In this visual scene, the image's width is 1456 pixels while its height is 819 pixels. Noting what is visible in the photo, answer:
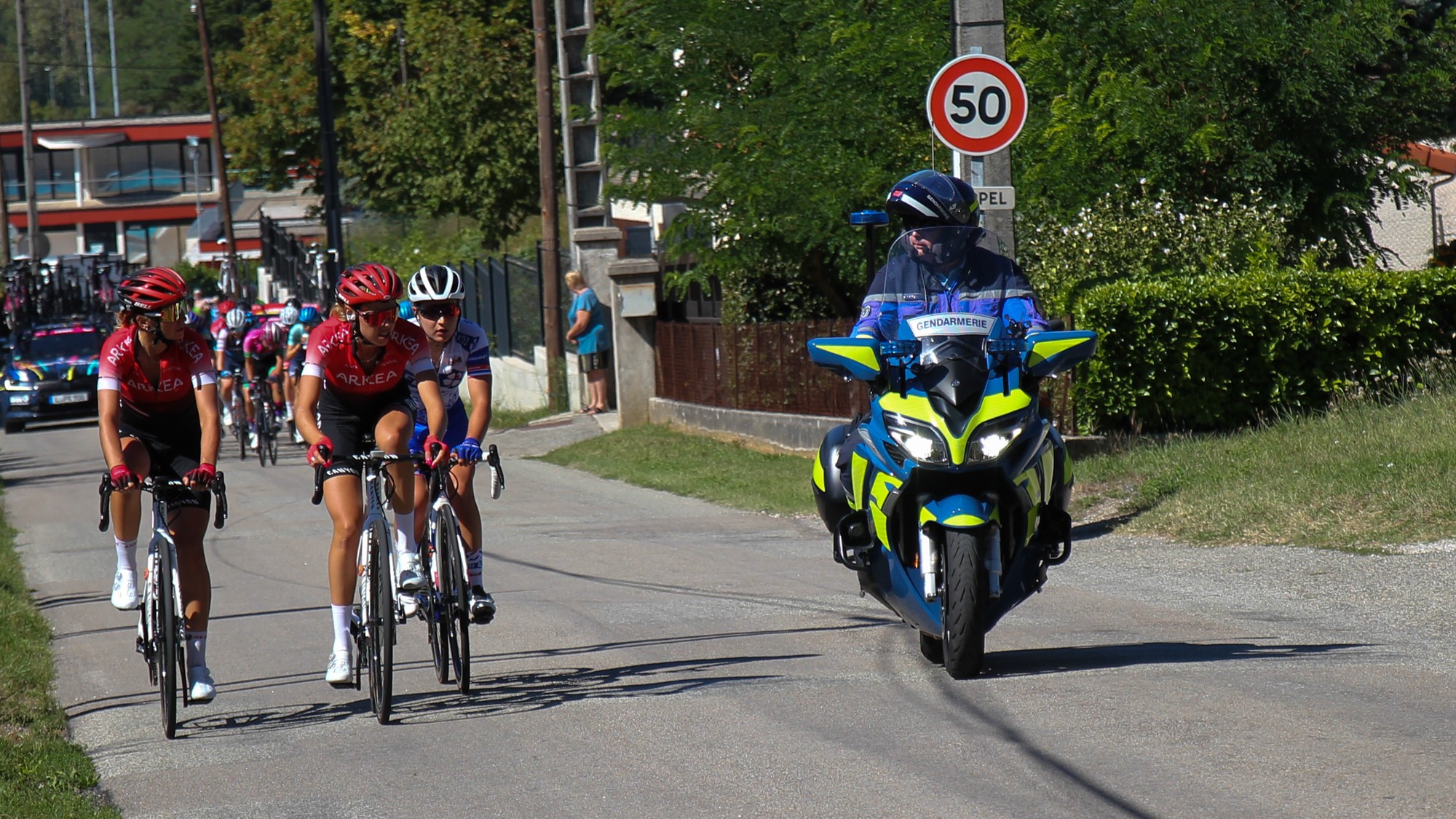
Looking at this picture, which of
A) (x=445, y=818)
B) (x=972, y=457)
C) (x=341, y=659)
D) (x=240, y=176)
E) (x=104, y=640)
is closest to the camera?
Answer: (x=445, y=818)

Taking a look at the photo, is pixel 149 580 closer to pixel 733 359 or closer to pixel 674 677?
pixel 674 677

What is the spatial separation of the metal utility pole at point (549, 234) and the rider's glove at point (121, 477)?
64.2ft

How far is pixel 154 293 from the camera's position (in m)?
7.45

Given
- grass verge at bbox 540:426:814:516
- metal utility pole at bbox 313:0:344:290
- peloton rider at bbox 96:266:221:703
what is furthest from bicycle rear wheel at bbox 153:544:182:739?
metal utility pole at bbox 313:0:344:290

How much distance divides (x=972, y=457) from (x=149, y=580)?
335 cm

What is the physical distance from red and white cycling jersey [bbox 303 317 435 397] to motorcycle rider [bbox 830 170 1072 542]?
188cm

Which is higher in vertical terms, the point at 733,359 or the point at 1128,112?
the point at 1128,112

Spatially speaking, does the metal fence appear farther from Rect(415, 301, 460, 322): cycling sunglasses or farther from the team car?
the team car

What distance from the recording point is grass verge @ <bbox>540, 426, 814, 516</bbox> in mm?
15539

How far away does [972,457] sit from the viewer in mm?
6719

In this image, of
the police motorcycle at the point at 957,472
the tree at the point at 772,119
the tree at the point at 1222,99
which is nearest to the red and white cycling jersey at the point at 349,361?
the police motorcycle at the point at 957,472

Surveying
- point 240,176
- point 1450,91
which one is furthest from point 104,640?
point 240,176

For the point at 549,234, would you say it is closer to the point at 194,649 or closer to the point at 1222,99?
the point at 1222,99

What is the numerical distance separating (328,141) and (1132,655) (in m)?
24.0
